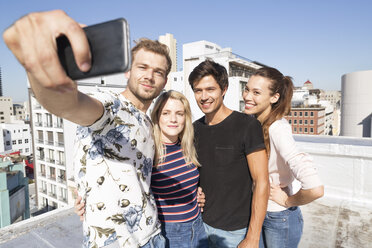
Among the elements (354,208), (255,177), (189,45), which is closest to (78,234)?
(255,177)

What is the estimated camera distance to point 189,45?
49.2m

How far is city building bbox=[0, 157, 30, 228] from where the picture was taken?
49.1 ft

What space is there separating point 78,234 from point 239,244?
1757mm

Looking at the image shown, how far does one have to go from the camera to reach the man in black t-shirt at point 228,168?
5.76ft

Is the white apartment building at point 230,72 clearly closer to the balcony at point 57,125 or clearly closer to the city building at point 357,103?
the balcony at point 57,125

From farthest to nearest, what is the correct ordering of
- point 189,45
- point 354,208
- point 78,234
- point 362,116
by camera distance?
point 189,45 → point 362,116 → point 354,208 → point 78,234

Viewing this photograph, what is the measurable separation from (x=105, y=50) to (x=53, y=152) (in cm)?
2872

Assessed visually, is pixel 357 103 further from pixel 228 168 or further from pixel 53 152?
pixel 53 152

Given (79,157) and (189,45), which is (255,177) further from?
(189,45)

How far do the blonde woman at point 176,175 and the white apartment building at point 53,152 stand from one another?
21.8m

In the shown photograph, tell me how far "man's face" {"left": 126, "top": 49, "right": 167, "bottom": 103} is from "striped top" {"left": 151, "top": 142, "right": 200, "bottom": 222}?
25.6 inches

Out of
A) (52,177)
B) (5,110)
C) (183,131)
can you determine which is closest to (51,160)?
(52,177)

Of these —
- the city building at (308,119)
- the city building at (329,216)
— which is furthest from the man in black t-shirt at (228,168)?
the city building at (308,119)

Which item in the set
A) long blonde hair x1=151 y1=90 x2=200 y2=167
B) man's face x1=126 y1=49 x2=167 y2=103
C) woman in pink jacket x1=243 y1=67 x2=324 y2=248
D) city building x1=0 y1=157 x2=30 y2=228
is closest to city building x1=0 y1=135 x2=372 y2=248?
woman in pink jacket x1=243 y1=67 x2=324 y2=248
